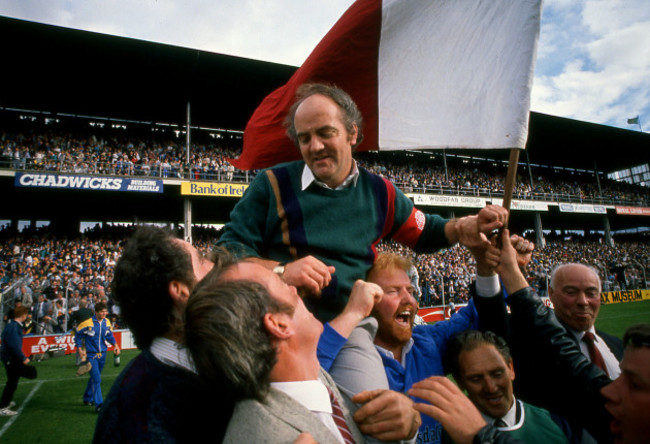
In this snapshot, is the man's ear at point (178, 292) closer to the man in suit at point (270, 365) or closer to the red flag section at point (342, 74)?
the man in suit at point (270, 365)

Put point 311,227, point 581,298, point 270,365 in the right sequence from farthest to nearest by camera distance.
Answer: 1. point 581,298
2. point 311,227
3. point 270,365

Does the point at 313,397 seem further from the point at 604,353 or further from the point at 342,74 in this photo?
the point at 604,353

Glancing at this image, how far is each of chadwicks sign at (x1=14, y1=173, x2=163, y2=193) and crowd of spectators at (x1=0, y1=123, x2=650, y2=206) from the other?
52 cm

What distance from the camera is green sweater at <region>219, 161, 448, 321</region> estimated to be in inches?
75.0

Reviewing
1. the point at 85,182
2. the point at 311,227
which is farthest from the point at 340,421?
the point at 85,182

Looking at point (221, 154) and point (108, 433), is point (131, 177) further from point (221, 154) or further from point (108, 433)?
point (108, 433)

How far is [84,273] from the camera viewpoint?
15.5m

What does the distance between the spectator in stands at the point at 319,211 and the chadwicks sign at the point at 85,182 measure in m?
18.6

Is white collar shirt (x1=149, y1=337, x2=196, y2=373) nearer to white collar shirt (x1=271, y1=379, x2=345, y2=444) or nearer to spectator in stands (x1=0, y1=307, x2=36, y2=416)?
white collar shirt (x1=271, y1=379, x2=345, y2=444)

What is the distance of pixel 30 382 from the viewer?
29.7 feet

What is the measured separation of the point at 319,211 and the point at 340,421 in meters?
0.95

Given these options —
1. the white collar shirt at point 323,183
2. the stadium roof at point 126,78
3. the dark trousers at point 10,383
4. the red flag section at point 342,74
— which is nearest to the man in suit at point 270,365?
the white collar shirt at point 323,183

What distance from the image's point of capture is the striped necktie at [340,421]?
4.20 ft

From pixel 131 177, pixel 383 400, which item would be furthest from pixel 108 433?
pixel 131 177
